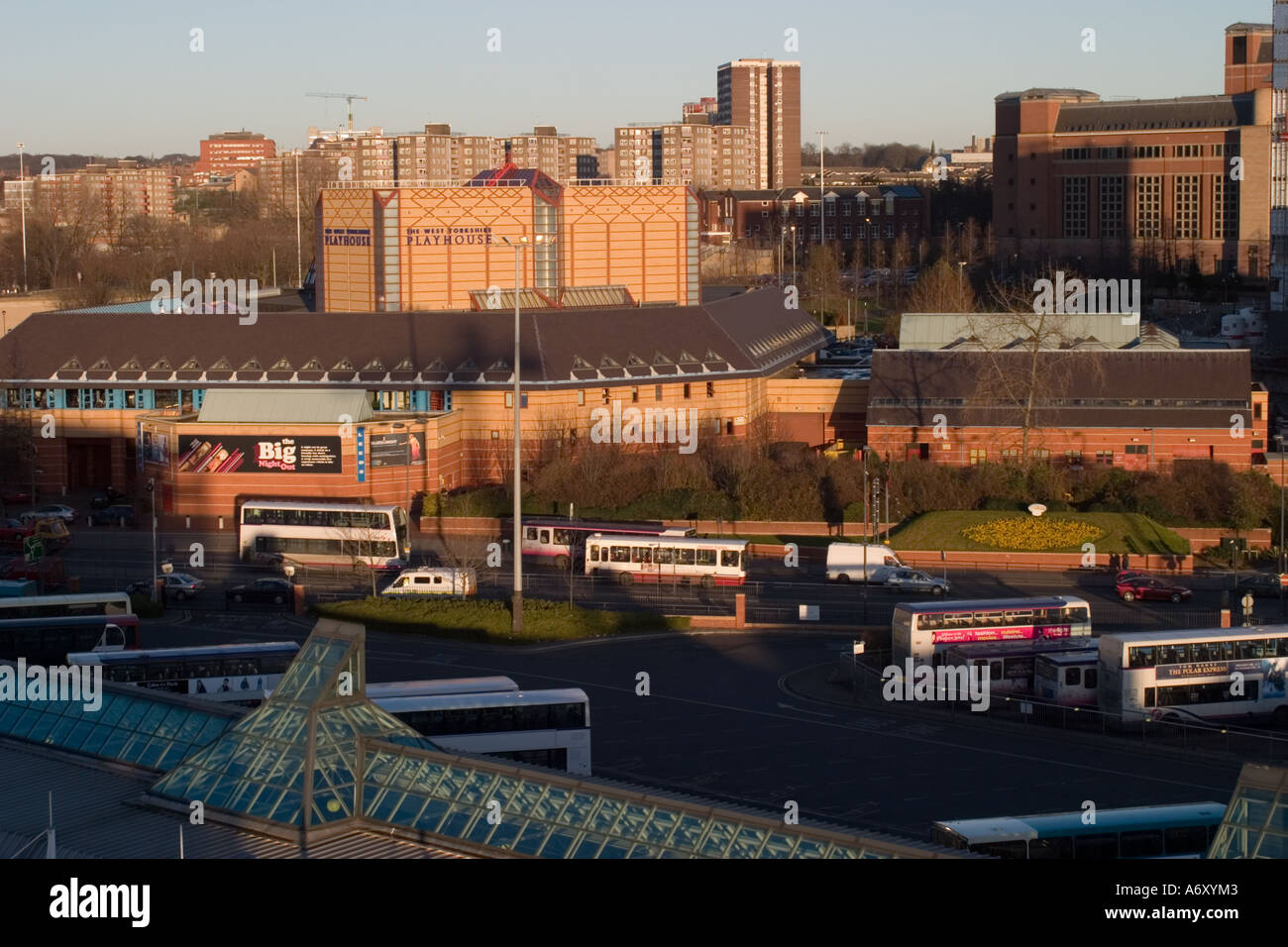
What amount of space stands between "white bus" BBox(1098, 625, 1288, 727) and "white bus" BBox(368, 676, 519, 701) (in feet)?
26.6

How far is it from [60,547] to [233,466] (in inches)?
160

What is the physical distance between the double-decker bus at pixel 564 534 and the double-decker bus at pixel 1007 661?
9.89m

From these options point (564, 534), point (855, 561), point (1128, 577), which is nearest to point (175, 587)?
point (564, 534)

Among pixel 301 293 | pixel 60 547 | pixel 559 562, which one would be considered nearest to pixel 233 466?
pixel 60 547

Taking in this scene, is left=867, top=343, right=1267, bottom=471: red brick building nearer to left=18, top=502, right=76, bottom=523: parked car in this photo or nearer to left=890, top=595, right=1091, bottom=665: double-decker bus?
left=890, top=595, right=1091, bottom=665: double-decker bus

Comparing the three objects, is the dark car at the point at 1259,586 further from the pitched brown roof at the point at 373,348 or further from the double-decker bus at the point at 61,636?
the double-decker bus at the point at 61,636

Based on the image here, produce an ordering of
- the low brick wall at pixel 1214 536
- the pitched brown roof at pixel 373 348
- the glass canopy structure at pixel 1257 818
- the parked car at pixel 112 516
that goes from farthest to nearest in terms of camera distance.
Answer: the pitched brown roof at pixel 373 348, the parked car at pixel 112 516, the low brick wall at pixel 1214 536, the glass canopy structure at pixel 1257 818

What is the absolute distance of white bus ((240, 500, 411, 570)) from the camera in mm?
33750

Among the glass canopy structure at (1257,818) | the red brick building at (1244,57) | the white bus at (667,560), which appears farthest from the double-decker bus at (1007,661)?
the red brick building at (1244,57)

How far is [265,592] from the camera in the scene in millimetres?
30906

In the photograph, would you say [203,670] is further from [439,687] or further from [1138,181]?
[1138,181]

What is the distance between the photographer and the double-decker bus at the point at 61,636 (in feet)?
82.4

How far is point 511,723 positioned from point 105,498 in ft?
74.1
